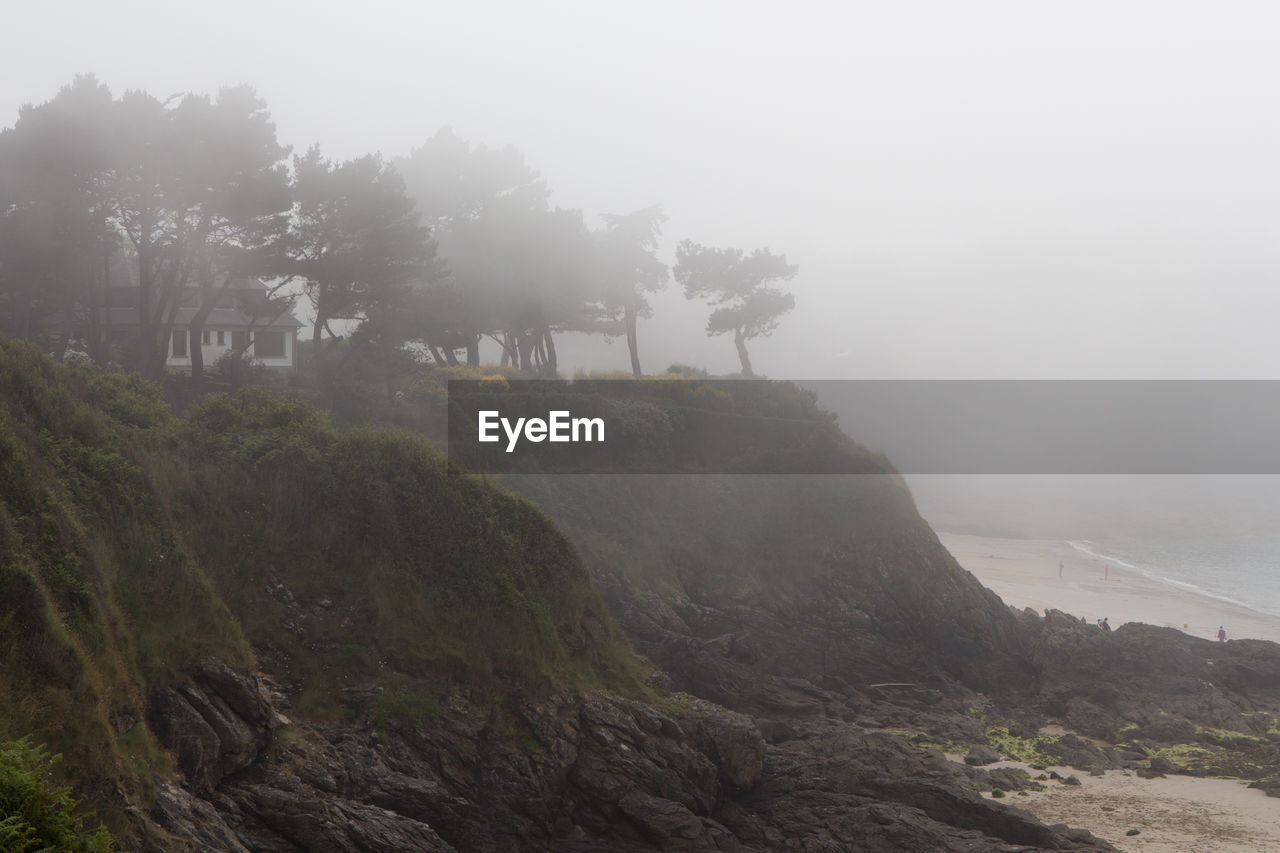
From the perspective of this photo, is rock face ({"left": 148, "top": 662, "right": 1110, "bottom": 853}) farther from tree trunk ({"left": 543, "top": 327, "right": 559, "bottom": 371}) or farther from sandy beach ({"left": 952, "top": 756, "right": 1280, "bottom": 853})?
tree trunk ({"left": 543, "top": 327, "right": 559, "bottom": 371})

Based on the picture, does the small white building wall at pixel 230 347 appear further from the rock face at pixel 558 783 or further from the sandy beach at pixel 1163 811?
the sandy beach at pixel 1163 811

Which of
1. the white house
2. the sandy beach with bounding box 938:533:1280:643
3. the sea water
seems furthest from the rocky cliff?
the sea water

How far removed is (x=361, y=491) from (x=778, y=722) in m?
14.0

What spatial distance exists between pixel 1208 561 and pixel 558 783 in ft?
261

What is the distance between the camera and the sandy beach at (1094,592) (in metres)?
54.5

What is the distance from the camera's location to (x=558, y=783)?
2139cm

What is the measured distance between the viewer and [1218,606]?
6109cm

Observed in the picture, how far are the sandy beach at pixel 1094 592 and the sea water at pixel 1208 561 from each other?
106 inches

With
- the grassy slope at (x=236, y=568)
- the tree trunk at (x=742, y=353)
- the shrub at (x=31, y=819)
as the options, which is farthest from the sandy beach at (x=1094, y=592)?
the shrub at (x=31, y=819)

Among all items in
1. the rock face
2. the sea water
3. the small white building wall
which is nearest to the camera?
the rock face

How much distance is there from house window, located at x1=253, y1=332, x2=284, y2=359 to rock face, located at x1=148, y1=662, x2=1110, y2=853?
106ft

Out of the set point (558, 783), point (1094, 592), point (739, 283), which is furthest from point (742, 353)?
point (558, 783)

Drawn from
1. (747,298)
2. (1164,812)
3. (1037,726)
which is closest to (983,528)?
(747,298)

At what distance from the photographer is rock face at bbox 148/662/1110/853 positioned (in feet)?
56.5
